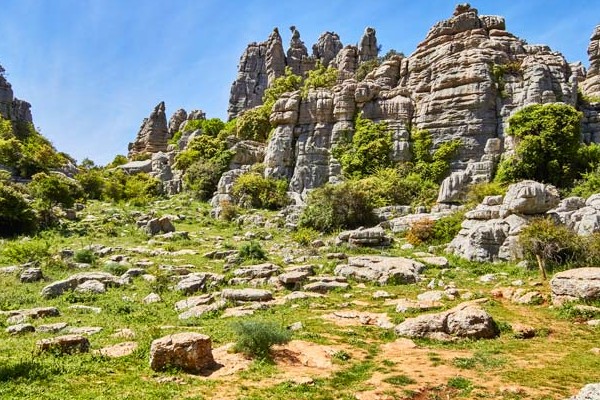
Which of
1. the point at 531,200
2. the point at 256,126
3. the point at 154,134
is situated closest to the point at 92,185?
the point at 256,126

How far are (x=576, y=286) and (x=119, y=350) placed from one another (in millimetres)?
14391

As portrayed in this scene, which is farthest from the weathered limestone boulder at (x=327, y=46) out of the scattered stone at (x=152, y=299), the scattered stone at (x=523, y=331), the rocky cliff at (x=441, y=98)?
the scattered stone at (x=523, y=331)

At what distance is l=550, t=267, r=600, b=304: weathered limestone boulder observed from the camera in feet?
47.5

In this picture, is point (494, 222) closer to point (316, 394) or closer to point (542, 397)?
point (542, 397)

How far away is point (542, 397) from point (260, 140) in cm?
4825

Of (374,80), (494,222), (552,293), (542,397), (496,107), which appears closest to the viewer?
(542,397)

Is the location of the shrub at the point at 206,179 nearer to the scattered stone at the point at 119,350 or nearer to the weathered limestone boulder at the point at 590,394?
the scattered stone at the point at 119,350

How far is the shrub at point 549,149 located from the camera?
33.9 metres

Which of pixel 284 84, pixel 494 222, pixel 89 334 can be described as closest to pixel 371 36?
pixel 284 84

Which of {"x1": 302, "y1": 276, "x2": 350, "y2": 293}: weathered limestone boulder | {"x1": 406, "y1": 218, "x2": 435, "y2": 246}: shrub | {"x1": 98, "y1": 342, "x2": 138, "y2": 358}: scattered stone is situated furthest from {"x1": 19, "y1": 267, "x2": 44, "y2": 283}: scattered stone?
{"x1": 406, "y1": 218, "x2": 435, "y2": 246}: shrub

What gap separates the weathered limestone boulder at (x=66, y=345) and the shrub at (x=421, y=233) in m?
20.9

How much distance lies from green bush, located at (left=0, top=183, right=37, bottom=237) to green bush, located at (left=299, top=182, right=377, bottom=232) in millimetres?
20892

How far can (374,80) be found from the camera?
49875mm

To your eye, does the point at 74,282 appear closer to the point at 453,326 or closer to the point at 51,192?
the point at 453,326
